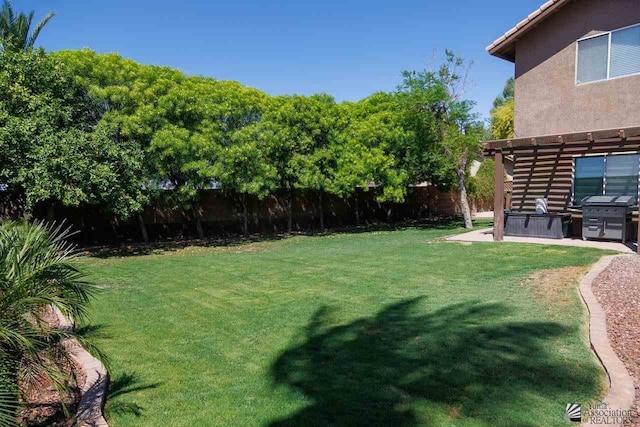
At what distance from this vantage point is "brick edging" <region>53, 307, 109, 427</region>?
139 inches

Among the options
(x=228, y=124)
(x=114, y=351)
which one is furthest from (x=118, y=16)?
(x=114, y=351)

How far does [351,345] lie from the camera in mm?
5109

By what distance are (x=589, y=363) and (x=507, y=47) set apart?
13749mm

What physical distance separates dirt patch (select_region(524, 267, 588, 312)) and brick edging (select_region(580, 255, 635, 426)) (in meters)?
0.26

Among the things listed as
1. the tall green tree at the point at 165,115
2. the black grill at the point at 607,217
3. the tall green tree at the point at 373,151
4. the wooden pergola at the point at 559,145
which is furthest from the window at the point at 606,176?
the tall green tree at the point at 165,115

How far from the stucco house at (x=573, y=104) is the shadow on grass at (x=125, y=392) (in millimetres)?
11556

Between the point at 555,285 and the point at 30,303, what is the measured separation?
7.65 meters

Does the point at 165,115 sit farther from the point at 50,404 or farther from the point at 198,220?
the point at 50,404

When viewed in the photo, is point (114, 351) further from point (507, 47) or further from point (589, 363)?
point (507, 47)

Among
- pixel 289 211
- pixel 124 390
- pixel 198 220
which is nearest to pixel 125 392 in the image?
pixel 124 390

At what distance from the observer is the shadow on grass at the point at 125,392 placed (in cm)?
378

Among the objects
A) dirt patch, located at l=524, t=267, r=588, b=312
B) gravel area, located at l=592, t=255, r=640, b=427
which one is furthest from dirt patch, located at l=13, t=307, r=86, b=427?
dirt patch, located at l=524, t=267, r=588, b=312

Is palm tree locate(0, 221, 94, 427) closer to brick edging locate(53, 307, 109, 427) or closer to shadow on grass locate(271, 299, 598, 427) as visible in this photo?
brick edging locate(53, 307, 109, 427)

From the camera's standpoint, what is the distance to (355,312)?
642 cm
